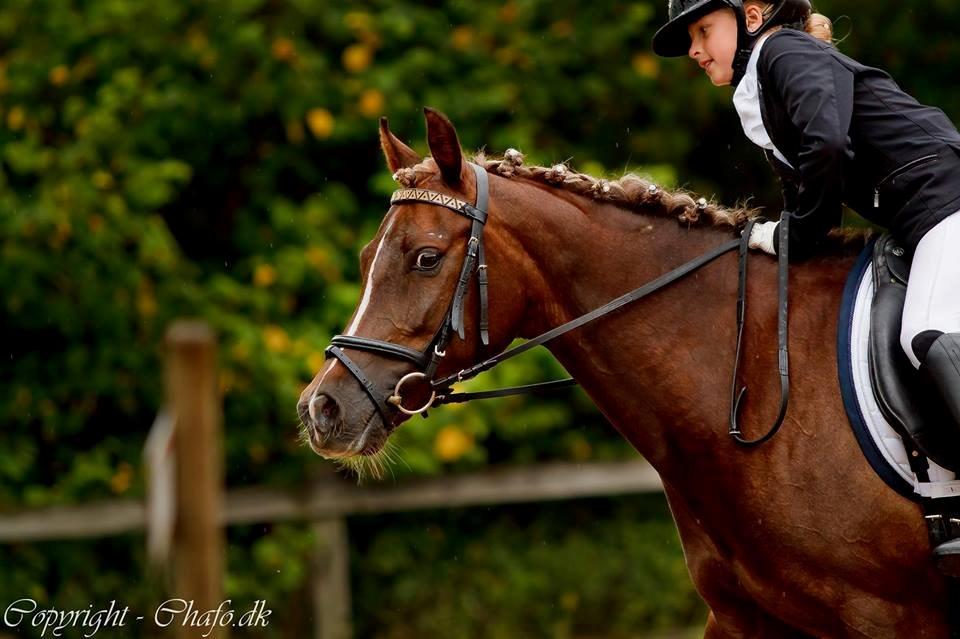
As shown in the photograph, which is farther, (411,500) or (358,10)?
(358,10)

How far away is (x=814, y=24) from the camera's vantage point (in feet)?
12.9

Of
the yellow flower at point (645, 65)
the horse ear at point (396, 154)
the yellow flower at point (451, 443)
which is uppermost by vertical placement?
the horse ear at point (396, 154)

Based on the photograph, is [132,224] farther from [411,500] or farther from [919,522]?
[919,522]

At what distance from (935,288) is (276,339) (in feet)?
17.1

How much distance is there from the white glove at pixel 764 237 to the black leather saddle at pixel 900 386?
343 millimetres

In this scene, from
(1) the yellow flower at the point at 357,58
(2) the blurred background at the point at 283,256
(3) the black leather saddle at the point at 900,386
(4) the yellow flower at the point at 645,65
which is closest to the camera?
(3) the black leather saddle at the point at 900,386

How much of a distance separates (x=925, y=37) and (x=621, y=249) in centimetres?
725

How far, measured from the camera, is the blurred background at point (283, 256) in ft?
25.8

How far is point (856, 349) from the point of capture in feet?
11.9

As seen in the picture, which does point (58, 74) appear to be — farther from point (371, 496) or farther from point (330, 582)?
point (330, 582)

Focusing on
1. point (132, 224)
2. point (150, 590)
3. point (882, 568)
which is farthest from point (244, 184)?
point (882, 568)

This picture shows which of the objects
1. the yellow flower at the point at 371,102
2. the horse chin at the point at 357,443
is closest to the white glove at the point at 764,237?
the horse chin at the point at 357,443

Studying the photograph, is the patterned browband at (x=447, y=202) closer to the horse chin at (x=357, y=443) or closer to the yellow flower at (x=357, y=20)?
the horse chin at (x=357, y=443)

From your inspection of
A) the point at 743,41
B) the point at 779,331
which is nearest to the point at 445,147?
the point at 743,41
